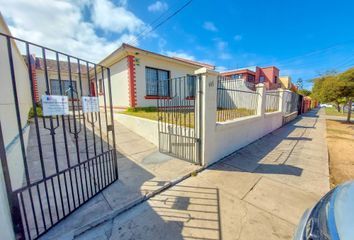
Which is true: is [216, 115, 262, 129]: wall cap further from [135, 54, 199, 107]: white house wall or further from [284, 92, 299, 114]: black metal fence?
[135, 54, 199, 107]: white house wall

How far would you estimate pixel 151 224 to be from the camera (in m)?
2.25

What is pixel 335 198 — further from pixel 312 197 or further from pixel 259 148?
pixel 259 148

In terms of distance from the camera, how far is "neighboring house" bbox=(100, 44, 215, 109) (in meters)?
9.04

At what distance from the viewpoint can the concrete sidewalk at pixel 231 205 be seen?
2.13m

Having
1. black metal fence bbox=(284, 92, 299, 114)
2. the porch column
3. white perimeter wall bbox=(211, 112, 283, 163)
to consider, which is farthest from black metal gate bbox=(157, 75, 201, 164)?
black metal fence bbox=(284, 92, 299, 114)

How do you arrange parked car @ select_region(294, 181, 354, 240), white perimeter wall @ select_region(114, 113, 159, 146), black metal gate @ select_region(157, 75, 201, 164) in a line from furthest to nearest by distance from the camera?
1. white perimeter wall @ select_region(114, 113, 159, 146)
2. black metal gate @ select_region(157, 75, 201, 164)
3. parked car @ select_region(294, 181, 354, 240)

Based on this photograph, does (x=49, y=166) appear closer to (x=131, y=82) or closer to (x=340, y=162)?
(x=131, y=82)

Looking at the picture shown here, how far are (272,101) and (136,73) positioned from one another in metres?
8.17

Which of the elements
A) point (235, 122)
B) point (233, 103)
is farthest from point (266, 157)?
point (233, 103)

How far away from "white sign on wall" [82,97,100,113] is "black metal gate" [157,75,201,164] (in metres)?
1.86

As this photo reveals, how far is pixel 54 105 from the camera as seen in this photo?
2082mm

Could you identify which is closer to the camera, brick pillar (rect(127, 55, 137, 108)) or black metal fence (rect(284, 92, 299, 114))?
brick pillar (rect(127, 55, 137, 108))

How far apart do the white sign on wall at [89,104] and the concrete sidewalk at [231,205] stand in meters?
1.78

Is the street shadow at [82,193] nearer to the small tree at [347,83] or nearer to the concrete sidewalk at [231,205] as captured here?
the concrete sidewalk at [231,205]
